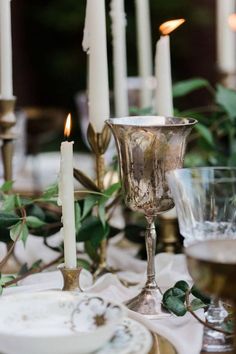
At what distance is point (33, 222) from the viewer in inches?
35.9

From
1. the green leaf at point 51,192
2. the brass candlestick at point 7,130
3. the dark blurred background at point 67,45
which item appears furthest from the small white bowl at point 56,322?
the dark blurred background at point 67,45

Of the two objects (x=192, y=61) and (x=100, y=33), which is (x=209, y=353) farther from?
(x=192, y=61)

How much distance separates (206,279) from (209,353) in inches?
5.5

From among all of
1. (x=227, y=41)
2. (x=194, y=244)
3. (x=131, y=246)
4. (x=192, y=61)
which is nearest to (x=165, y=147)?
(x=194, y=244)

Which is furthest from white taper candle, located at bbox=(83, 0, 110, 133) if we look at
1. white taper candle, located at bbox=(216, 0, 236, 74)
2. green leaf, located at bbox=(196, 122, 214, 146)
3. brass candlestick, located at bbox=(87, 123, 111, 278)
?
white taper candle, located at bbox=(216, 0, 236, 74)

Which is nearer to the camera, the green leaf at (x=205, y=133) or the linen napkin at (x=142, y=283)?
the linen napkin at (x=142, y=283)

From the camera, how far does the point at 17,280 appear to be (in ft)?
2.88

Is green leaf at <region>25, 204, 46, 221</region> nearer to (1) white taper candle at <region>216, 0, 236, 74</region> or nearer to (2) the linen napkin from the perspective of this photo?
Result: (2) the linen napkin

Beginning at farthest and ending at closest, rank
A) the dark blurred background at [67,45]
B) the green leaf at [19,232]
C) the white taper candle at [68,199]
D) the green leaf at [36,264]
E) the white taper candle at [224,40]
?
1. the dark blurred background at [67,45]
2. the white taper candle at [224,40]
3. the green leaf at [36,264]
4. the green leaf at [19,232]
5. the white taper candle at [68,199]

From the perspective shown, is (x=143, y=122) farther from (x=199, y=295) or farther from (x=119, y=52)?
(x=119, y=52)

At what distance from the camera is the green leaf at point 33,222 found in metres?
0.90

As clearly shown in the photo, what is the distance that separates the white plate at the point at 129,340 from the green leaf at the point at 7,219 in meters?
0.24

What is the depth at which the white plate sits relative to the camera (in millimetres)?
647

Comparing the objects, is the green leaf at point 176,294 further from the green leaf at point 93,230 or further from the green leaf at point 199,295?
the green leaf at point 93,230
